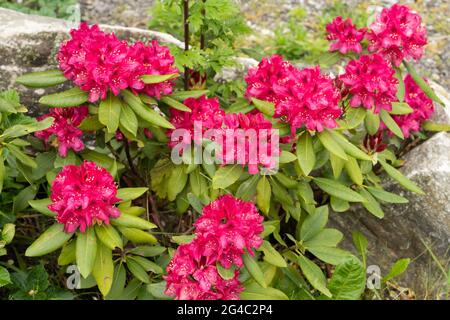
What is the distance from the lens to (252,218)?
2.02 m

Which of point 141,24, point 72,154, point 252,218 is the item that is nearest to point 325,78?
point 252,218

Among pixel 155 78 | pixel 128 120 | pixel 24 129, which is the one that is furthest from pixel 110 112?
pixel 24 129

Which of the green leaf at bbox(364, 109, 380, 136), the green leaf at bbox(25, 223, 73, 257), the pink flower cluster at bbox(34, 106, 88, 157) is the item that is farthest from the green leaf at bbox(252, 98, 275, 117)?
the green leaf at bbox(25, 223, 73, 257)

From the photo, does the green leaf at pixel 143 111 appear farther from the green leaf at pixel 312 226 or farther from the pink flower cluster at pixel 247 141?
the green leaf at pixel 312 226

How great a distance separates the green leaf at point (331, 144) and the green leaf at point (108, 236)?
777 mm

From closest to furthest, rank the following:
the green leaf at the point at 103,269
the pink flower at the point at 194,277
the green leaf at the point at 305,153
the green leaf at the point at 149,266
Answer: the pink flower at the point at 194,277 → the green leaf at the point at 103,269 → the green leaf at the point at 305,153 → the green leaf at the point at 149,266

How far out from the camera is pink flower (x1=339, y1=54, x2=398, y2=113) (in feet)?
7.82

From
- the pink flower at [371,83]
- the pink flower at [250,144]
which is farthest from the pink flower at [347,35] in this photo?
the pink flower at [250,144]

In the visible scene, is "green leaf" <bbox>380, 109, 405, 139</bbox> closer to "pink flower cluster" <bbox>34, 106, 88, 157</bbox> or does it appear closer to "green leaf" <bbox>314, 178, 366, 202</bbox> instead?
"green leaf" <bbox>314, 178, 366, 202</bbox>

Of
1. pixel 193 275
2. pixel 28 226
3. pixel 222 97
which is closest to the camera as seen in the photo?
pixel 193 275

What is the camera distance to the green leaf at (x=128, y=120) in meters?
2.20

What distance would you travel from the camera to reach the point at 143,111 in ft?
7.31

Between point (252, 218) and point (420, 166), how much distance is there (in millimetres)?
1092
